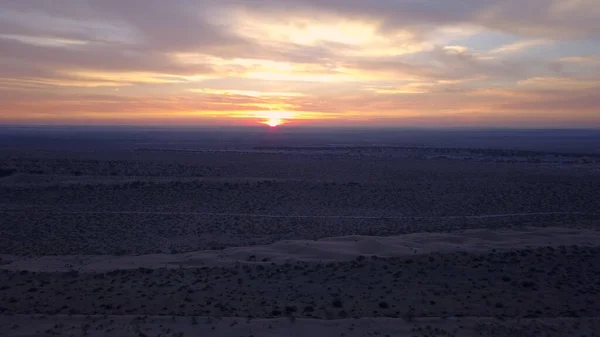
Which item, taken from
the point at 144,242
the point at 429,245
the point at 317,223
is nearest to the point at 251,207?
the point at 317,223

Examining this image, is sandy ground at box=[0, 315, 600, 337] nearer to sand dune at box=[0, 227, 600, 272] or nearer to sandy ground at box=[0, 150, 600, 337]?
sandy ground at box=[0, 150, 600, 337]

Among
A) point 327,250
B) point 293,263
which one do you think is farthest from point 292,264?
point 327,250

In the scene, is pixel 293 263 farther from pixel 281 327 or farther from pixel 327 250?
pixel 281 327

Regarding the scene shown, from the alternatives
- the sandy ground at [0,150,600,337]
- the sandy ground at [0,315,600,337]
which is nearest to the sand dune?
the sandy ground at [0,150,600,337]

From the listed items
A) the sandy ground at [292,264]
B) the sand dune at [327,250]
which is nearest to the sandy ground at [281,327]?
the sandy ground at [292,264]

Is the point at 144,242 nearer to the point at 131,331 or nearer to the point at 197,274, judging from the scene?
the point at 197,274

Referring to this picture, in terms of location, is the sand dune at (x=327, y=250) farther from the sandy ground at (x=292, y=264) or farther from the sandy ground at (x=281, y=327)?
the sandy ground at (x=281, y=327)
